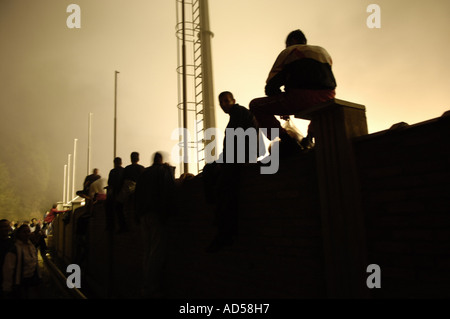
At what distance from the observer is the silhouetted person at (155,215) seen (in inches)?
213

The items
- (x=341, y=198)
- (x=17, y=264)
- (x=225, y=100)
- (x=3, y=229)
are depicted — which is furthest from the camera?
(x=3, y=229)

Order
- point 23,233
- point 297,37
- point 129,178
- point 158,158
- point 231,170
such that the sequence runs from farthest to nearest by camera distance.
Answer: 1. point 129,178
2. point 23,233
3. point 158,158
4. point 231,170
5. point 297,37

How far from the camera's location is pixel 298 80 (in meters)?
3.29

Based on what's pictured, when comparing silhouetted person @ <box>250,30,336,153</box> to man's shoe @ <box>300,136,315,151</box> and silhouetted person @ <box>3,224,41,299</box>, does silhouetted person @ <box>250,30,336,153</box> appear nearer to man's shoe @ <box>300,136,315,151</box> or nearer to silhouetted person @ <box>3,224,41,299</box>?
man's shoe @ <box>300,136,315,151</box>

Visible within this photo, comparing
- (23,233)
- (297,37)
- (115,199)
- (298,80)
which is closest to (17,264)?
(23,233)

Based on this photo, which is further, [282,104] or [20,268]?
[20,268]

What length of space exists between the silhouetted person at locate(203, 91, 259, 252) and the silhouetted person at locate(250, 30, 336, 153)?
33cm

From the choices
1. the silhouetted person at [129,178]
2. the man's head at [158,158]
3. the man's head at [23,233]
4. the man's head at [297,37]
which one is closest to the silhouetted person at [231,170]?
the man's head at [297,37]

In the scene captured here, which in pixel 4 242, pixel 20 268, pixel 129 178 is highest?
pixel 129 178

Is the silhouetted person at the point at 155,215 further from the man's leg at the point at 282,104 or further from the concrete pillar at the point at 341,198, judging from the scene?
the concrete pillar at the point at 341,198

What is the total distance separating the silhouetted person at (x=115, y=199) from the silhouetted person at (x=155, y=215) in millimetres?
2043

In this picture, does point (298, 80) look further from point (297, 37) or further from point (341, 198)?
point (341, 198)

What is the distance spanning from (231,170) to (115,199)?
4.65 m
